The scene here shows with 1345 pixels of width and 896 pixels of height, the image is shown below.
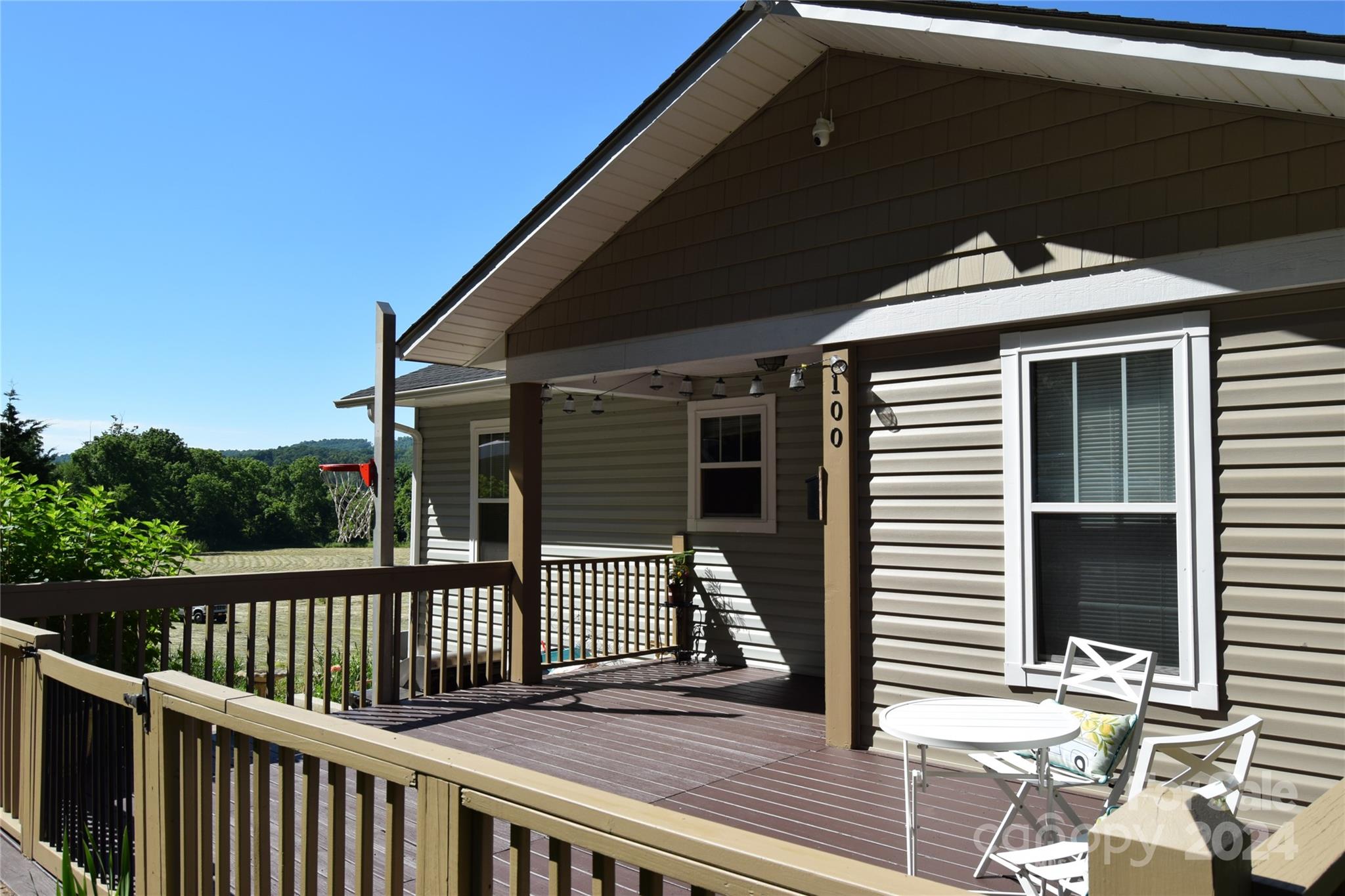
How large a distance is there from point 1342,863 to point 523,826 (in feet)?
3.92

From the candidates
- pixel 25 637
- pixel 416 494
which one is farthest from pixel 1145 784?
pixel 416 494

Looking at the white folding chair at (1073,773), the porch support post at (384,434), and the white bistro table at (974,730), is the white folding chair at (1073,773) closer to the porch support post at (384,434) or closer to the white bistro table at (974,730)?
the white bistro table at (974,730)

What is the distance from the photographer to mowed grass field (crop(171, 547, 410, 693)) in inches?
501

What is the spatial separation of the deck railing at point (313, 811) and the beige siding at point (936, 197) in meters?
3.38

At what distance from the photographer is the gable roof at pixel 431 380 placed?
9.74m

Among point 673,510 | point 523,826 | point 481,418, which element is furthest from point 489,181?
point 523,826

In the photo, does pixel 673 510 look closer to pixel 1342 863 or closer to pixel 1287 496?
pixel 1287 496

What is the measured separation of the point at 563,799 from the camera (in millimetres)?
1416

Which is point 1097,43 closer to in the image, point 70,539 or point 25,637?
point 25,637

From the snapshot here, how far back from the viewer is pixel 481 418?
1049 cm

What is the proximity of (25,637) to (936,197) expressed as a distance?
4.63 meters

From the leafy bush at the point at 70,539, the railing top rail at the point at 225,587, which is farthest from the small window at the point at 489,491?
the leafy bush at the point at 70,539

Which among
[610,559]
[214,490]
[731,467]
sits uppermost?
[731,467]

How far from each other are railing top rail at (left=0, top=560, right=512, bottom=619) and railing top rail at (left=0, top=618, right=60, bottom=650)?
0.79 m
